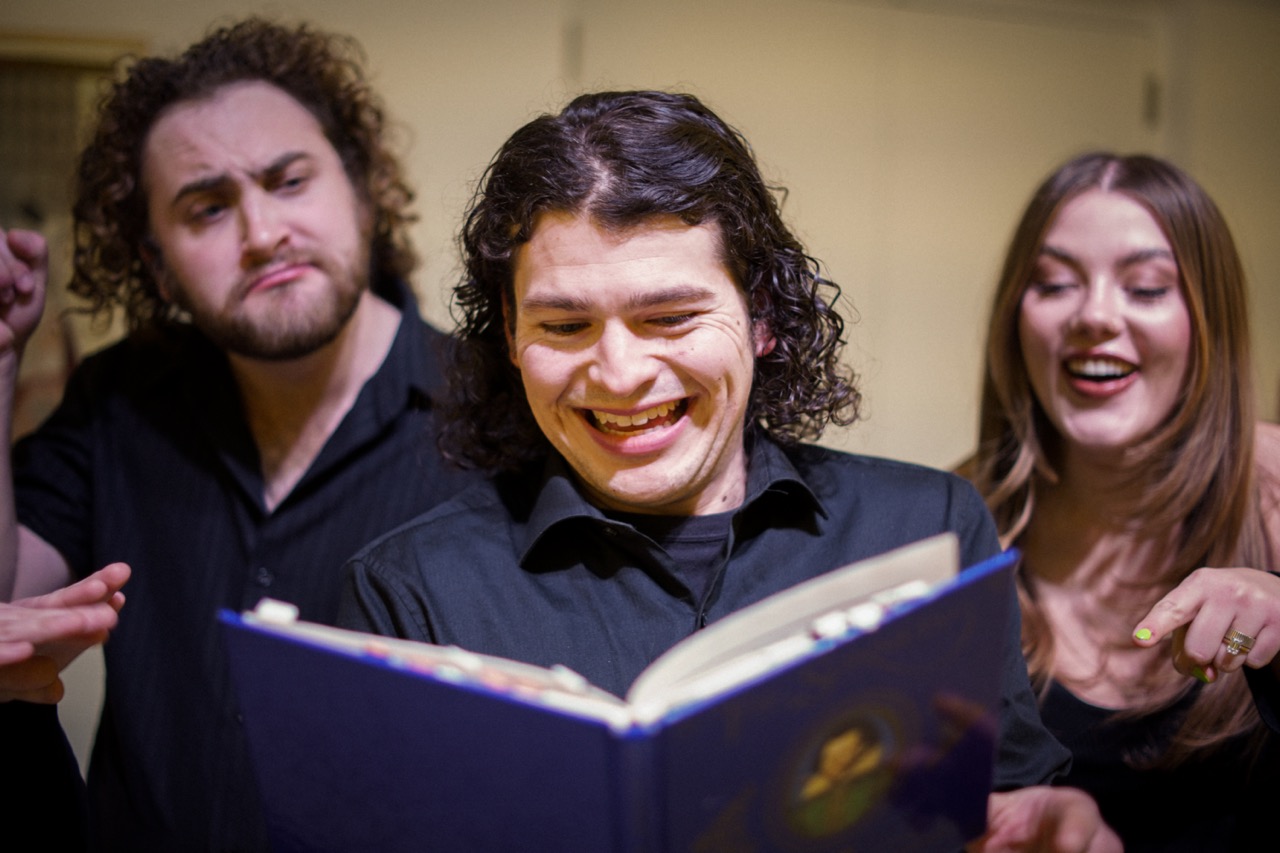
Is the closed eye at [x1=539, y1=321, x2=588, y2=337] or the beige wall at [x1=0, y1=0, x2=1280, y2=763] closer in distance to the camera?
the closed eye at [x1=539, y1=321, x2=588, y2=337]

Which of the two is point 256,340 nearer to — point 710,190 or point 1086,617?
point 710,190

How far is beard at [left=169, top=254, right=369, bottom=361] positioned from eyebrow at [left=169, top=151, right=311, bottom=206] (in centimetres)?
16

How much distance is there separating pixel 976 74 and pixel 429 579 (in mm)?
2736

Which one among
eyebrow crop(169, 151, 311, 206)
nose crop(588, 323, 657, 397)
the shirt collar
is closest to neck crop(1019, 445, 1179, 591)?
the shirt collar

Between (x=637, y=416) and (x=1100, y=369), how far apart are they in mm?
828

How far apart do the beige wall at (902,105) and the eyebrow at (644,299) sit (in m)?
1.64

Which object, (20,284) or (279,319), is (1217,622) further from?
(20,284)

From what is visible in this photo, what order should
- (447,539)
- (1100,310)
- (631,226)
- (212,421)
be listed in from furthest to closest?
(212,421), (1100,310), (447,539), (631,226)

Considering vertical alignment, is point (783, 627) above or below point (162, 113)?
below

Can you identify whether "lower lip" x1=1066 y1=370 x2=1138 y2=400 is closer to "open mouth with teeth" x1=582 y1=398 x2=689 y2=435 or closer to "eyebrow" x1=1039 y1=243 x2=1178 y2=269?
"eyebrow" x1=1039 y1=243 x2=1178 y2=269

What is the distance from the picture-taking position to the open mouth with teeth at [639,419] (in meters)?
1.29

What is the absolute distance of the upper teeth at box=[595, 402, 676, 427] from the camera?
1.29 m

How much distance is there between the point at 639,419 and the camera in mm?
1292

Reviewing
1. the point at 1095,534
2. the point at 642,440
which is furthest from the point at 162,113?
the point at 1095,534
